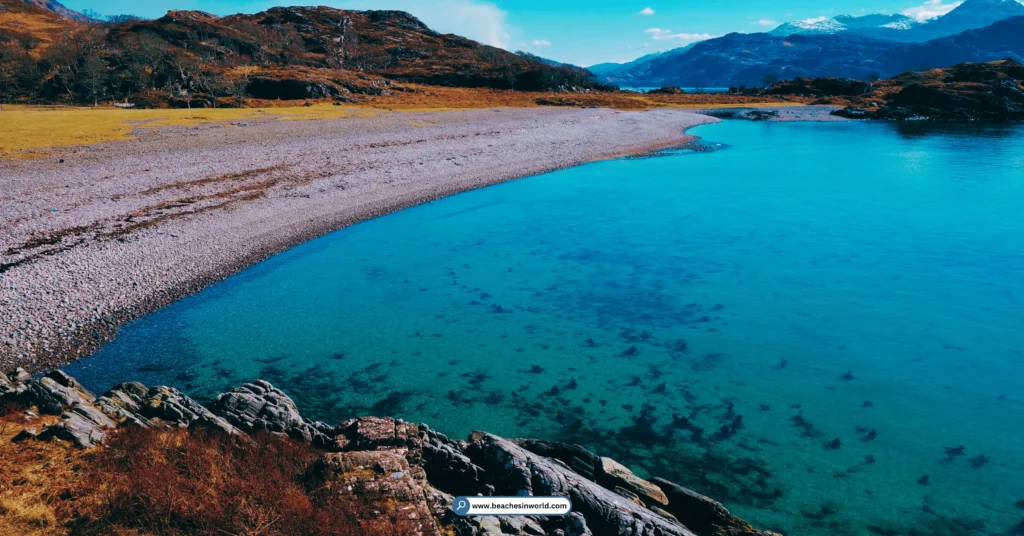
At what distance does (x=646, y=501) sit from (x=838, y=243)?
27.3 m

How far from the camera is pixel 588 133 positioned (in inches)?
2827

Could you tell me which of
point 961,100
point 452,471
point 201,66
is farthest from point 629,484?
point 961,100

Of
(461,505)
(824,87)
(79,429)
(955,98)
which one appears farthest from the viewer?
(824,87)

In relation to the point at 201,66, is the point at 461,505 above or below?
below

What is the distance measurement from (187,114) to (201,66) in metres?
56.2

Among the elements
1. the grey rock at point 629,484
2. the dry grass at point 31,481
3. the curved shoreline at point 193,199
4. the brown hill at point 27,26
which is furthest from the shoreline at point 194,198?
the brown hill at point 27,26

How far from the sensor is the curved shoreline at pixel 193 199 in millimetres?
19547

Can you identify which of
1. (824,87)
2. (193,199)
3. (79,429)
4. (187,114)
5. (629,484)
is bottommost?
(629,484)

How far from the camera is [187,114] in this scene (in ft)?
232

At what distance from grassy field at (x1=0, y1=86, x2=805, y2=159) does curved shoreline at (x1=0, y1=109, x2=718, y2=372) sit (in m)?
5.23

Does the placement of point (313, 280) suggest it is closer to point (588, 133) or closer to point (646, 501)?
point (646, 501)

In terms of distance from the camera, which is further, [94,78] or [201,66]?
[201,66]

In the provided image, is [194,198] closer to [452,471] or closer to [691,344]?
[691,344]

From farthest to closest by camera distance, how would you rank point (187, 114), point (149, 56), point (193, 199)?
point (149, 56)
point (187, 114)
point (193, 199)
